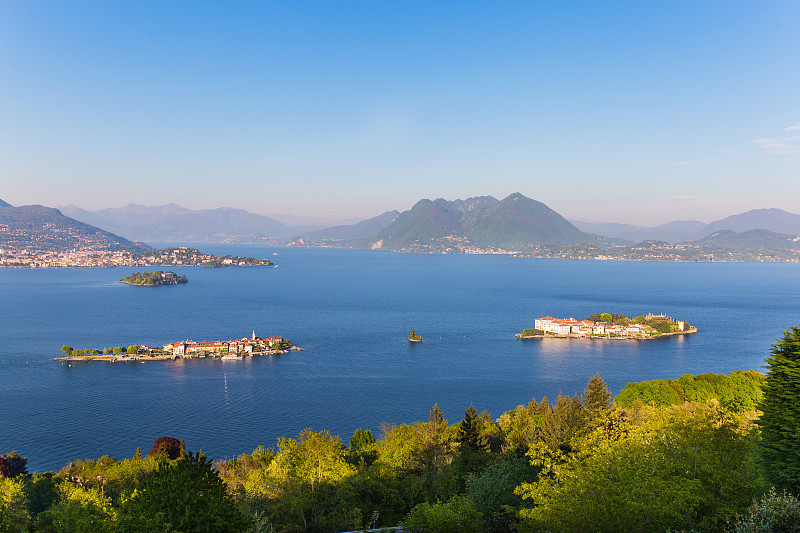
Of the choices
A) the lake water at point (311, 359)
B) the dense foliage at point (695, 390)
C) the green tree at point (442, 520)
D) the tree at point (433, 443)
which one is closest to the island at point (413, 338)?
the lake water at point (311, 359)

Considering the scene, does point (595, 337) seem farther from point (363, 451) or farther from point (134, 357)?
point (134, 357)

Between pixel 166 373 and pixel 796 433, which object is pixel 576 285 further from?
pixel 796 433

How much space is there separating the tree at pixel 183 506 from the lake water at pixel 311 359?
28.4 metres

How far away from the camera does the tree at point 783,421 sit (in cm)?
1410

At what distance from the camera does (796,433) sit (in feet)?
46.6

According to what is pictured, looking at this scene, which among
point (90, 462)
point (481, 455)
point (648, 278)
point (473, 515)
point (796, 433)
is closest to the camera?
point (796, 433)

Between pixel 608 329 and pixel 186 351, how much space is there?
235 ft

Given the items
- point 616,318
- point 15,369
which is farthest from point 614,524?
point 616,318

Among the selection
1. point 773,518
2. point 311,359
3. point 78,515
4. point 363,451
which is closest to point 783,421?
point 773,518

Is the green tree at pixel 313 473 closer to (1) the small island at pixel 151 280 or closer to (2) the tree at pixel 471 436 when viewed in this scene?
(2) the tree at pixel 471 436

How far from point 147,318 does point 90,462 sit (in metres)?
74.4

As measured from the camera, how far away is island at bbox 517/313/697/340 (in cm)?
8700

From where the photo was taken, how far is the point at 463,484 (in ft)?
79.6

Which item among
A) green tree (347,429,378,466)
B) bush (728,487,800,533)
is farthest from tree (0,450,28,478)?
bush (728,487,800,533)
